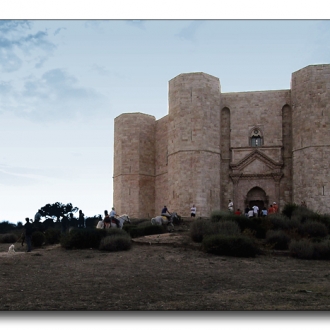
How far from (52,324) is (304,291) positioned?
17.0ft

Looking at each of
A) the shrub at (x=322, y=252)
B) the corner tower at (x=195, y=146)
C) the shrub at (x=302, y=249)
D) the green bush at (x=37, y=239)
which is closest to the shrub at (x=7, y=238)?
the green bush at (x=37, y=239)

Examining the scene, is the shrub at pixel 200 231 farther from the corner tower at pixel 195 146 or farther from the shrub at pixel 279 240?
the corner tower at pixel 195 146

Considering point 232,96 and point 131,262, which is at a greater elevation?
point 232,96

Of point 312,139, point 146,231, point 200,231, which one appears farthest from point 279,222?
point 312,139

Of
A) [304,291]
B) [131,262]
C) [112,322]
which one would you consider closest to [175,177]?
[131,262]

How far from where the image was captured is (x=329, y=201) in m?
28.5

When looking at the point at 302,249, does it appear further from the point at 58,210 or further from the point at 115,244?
the point at 58,210

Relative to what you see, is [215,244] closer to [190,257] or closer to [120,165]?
[190,257]

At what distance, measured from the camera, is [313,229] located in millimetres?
18844

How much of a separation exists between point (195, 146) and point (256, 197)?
204 inches

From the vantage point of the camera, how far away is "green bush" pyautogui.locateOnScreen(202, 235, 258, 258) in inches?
608

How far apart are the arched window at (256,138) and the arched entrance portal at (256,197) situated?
9.25ft

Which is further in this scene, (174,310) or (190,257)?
(190,257)

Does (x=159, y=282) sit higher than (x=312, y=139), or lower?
lower
